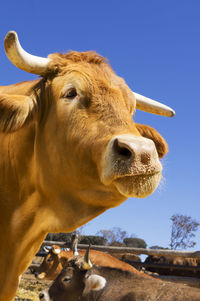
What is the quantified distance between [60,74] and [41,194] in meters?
0.94

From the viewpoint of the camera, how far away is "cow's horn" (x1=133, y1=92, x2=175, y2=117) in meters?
3.51

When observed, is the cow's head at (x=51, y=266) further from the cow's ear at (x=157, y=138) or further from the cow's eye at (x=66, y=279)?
the cow's ear at (x=157, y=138)

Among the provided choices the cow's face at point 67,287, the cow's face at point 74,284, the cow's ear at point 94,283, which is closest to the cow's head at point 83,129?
the cow's ear at point 94,283

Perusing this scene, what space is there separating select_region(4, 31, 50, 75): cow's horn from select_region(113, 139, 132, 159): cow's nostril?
1.11m

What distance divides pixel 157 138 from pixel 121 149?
1.09 metres

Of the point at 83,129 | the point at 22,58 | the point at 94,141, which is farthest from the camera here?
the point at 22,58

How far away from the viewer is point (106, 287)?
747cm

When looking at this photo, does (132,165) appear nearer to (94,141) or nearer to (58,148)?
(94,141)

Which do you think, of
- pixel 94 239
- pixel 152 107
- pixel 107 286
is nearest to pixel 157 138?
pixel 152 107

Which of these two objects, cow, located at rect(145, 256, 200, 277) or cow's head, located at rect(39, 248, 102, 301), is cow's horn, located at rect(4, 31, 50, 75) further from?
cow, located at rect(145, 256, 200, 277)

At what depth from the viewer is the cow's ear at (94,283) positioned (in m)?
7.34

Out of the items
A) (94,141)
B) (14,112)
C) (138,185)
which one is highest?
(14,112)

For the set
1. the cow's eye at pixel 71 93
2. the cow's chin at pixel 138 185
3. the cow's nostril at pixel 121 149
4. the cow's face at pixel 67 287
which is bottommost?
the cow's face at pixel 67 287

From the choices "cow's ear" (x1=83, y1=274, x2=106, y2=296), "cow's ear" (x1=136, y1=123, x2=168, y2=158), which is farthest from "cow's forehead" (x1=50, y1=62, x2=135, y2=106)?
"cow's ear" (x1=83, y1=274, x2=106, y2=296)
